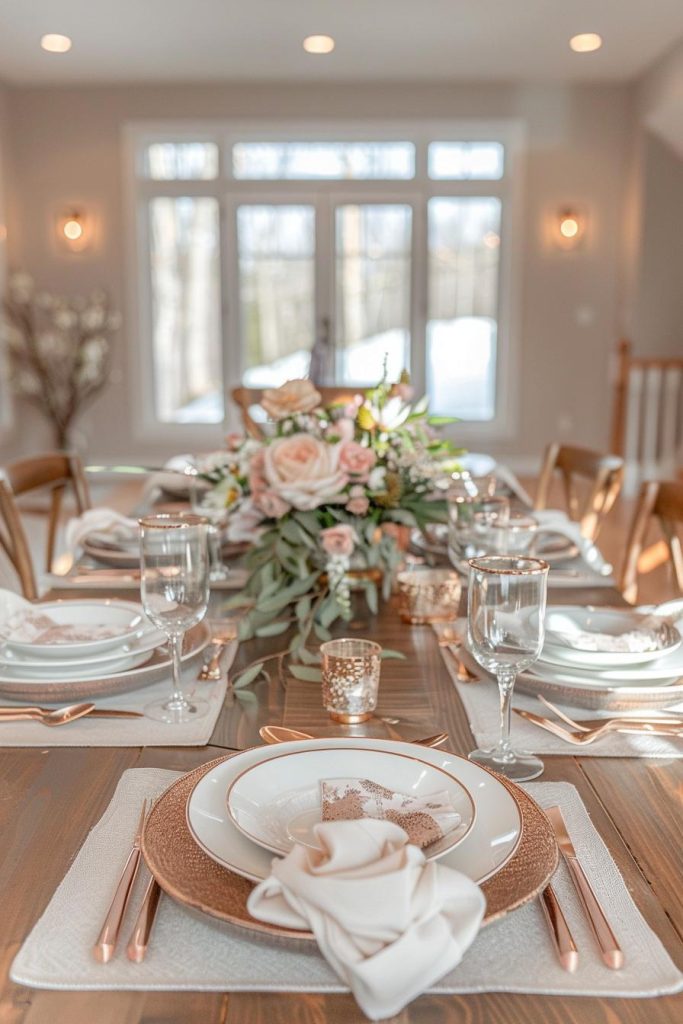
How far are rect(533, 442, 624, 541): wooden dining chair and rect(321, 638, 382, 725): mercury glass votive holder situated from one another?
1315 millimetres

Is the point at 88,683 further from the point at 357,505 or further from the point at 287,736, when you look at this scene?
the point at 357,505

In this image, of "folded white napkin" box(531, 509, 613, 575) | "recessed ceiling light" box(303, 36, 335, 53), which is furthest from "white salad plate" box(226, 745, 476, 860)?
"recessed ceiling light" box(303, 36, 335, 53)

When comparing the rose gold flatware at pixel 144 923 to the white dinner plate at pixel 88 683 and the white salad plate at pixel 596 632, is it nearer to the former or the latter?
the white dinner plate at pixel 88 683

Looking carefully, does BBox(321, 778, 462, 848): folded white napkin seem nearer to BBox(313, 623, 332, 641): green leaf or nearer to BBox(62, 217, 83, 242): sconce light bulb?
BBox(313, 623, 332, 641): green leaf

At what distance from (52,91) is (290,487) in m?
6.64

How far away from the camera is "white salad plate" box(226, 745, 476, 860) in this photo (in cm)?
77

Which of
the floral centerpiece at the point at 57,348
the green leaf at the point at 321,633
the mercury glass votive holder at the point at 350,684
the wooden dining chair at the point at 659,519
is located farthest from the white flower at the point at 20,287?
the mercury glass votive holder at the point at 350,684

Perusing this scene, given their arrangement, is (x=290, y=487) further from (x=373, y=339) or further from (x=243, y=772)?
(x=373, y=339)

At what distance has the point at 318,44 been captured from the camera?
241 inches

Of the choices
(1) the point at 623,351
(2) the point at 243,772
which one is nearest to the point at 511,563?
(2) the point at 243,772

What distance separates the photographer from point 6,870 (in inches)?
31.6

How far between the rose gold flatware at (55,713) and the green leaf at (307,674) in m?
0.20

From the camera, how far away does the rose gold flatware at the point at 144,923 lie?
676 mm

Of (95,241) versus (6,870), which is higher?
(95,241)
